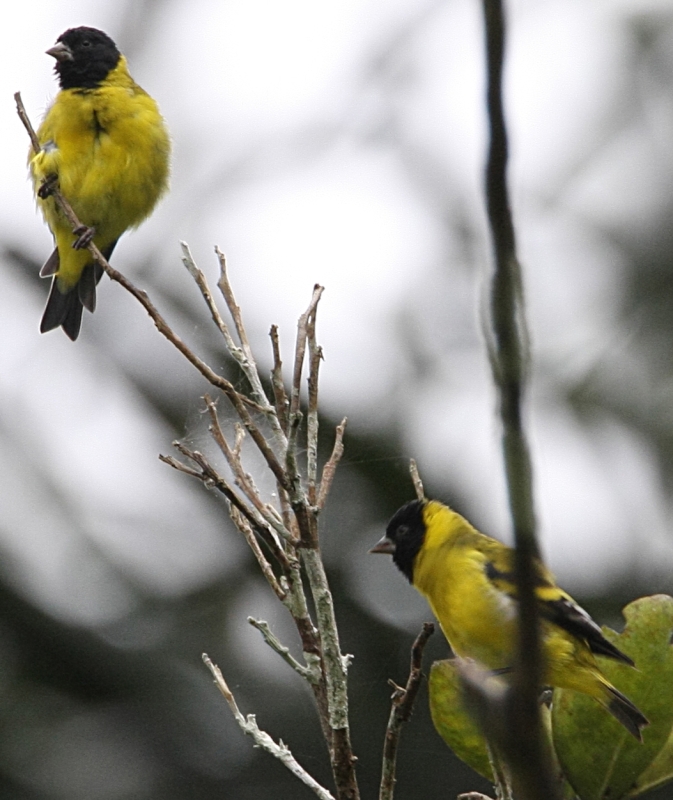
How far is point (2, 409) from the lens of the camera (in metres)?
7.14

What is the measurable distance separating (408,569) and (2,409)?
4.54 metres

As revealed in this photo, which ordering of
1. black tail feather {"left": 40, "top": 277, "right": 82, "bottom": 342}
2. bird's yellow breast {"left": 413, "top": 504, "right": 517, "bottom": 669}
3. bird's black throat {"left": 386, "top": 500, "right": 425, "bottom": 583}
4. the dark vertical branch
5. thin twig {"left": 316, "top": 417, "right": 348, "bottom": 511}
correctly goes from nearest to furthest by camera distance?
the dark vertical branch, thin twig {"left": 316, "top": 417, "right": 348, "bottom": 511}, bird's yellow breast {"left": 413, "top": 504, "right": 517, "bottom": 669}, bird's black throat {"left": 386, "top": 500, "right": 425, "bottom": 583}, black tail feather {"left": 40, "top": 277, "right": 82, "bottom": 342}

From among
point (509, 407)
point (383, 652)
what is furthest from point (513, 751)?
point (383, 652)

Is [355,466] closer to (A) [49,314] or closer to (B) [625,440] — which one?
(B) [625,440]

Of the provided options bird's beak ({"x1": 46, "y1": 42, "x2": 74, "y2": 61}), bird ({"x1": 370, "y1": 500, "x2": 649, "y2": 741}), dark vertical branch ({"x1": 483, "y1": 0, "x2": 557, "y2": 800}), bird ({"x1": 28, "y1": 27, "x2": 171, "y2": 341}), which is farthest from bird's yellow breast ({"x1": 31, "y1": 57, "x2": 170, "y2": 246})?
dark vertical branch ({"x1": 483, "y1": 0, "x2": 557, "y2": 800})

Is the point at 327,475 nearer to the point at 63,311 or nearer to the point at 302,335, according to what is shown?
the point at 302,335

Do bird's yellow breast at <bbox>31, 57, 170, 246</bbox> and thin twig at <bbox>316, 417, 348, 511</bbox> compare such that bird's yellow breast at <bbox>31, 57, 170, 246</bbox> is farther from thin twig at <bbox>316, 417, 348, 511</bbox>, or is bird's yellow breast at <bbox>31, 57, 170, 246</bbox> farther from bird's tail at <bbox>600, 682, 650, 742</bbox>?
bird's tail at <bbox>600, 682, 650, 742</bbox>

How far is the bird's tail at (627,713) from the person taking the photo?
188 centimetres

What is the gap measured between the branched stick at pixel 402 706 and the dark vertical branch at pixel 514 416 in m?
1.02

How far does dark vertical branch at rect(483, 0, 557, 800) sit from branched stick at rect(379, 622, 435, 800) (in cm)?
102

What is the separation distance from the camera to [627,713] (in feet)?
6.27

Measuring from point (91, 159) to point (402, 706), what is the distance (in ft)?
9.43

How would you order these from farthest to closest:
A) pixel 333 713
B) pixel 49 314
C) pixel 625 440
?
pixel 625 440
pixel 49 314
pixel 333 713

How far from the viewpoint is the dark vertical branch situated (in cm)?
58
